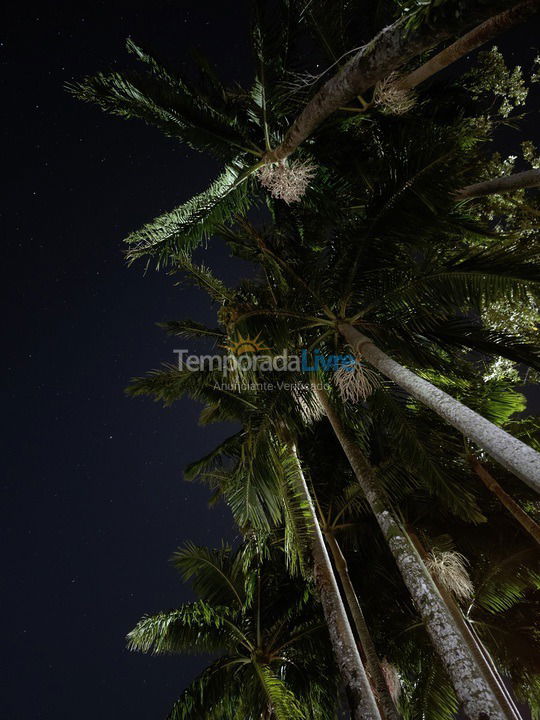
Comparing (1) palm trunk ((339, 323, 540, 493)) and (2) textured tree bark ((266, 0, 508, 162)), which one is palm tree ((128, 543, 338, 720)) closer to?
(1) palm trunk ((339, 323, 540, 493))

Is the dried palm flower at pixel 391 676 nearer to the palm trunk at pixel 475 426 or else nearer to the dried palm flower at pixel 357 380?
the dried palm flower at pixel 357 380

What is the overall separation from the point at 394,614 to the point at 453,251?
7701 mm

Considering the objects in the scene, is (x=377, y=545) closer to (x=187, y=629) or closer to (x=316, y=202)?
(x=187, y=629)

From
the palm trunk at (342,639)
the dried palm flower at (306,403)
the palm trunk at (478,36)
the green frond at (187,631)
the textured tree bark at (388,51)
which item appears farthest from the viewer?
the green frond at (187,631)

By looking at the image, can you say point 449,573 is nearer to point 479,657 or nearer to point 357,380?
point 479,657

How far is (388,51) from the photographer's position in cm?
340

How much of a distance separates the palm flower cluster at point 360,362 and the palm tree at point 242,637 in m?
0.05

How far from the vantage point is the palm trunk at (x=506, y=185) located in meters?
5.59

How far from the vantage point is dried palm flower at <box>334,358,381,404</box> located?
6.37 m

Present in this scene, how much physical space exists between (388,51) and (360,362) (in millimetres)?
4029

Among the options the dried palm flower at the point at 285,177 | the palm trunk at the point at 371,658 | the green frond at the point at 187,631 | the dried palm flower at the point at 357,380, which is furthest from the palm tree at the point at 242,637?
the dried palm flower at the point at 285,177

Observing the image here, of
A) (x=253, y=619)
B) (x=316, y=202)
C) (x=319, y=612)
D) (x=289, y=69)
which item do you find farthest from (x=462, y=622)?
(x=289, y=69)

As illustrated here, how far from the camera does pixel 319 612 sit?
8.83 meters

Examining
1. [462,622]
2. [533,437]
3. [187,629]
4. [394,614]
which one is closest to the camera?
[462,622]
